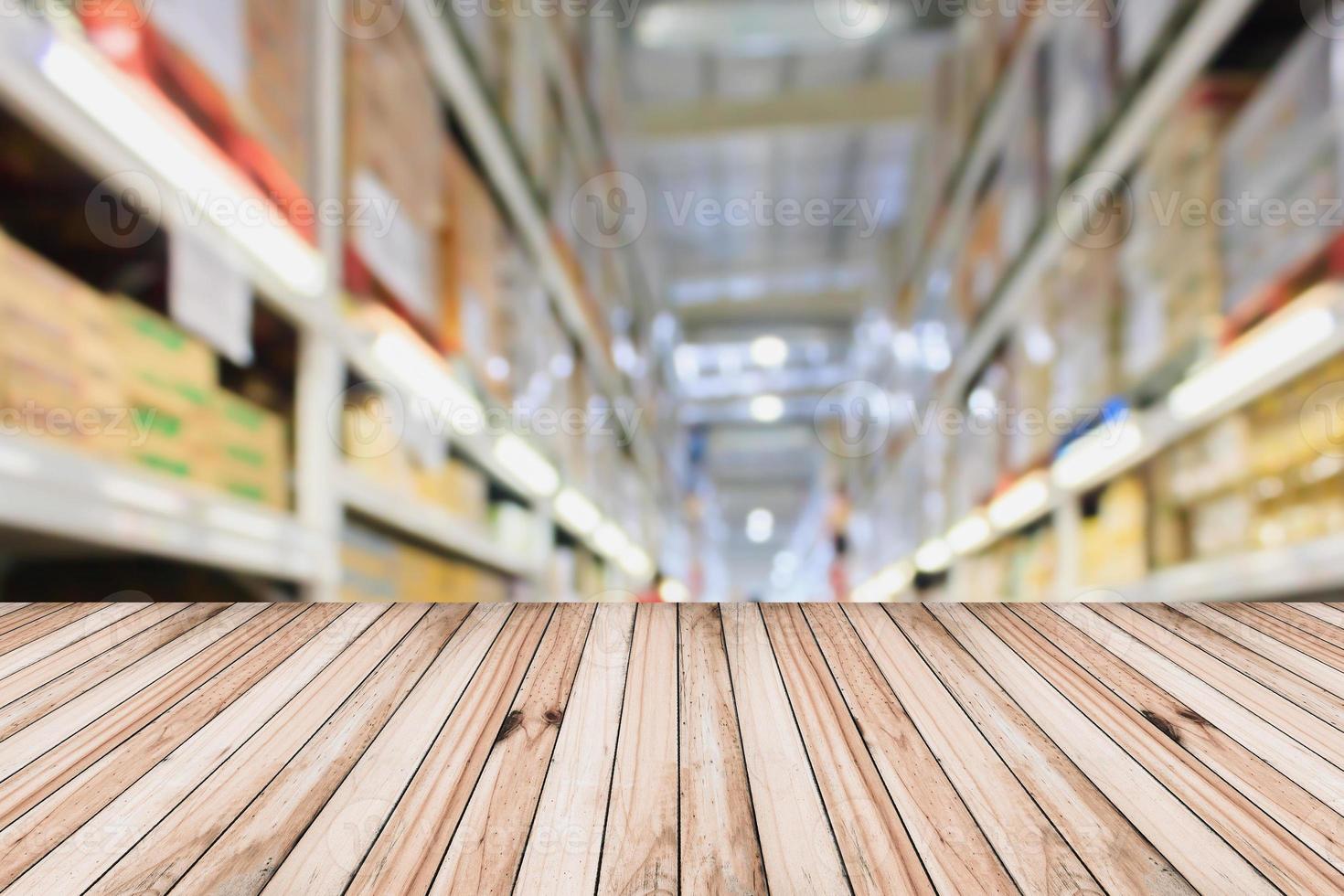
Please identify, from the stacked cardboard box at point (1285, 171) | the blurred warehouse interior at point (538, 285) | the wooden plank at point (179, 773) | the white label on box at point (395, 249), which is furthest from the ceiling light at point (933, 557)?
the wooden plank at point (179, 773)

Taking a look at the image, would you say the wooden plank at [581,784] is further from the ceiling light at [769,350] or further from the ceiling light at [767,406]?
the ceiling light at [767,406]

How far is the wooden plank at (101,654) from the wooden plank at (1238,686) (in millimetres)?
1074

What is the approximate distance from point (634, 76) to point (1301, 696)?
4791 mm

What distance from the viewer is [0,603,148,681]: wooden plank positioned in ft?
2.77

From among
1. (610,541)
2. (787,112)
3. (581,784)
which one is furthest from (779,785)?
(787,112)

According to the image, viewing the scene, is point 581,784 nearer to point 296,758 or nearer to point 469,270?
point 296,758

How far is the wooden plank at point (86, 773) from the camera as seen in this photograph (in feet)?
1.98

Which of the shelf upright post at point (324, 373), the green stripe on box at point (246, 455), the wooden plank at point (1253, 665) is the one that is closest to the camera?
the wooden plank at point (1253, 665)

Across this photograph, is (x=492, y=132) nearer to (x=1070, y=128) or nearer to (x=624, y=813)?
(x=1070, y=128)

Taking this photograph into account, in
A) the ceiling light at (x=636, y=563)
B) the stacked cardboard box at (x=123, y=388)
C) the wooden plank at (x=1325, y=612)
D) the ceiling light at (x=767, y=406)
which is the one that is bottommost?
the ceiling light at (x=636, y=563)

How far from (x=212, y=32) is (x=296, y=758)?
96cm

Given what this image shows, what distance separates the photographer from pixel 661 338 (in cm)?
670

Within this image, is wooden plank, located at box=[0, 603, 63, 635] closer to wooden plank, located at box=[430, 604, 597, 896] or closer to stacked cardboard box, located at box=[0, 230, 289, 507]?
stacked cardboard box, located at box=[0, 230, 289, 507]

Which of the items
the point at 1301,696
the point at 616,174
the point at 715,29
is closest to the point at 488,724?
the point at 1301,696
